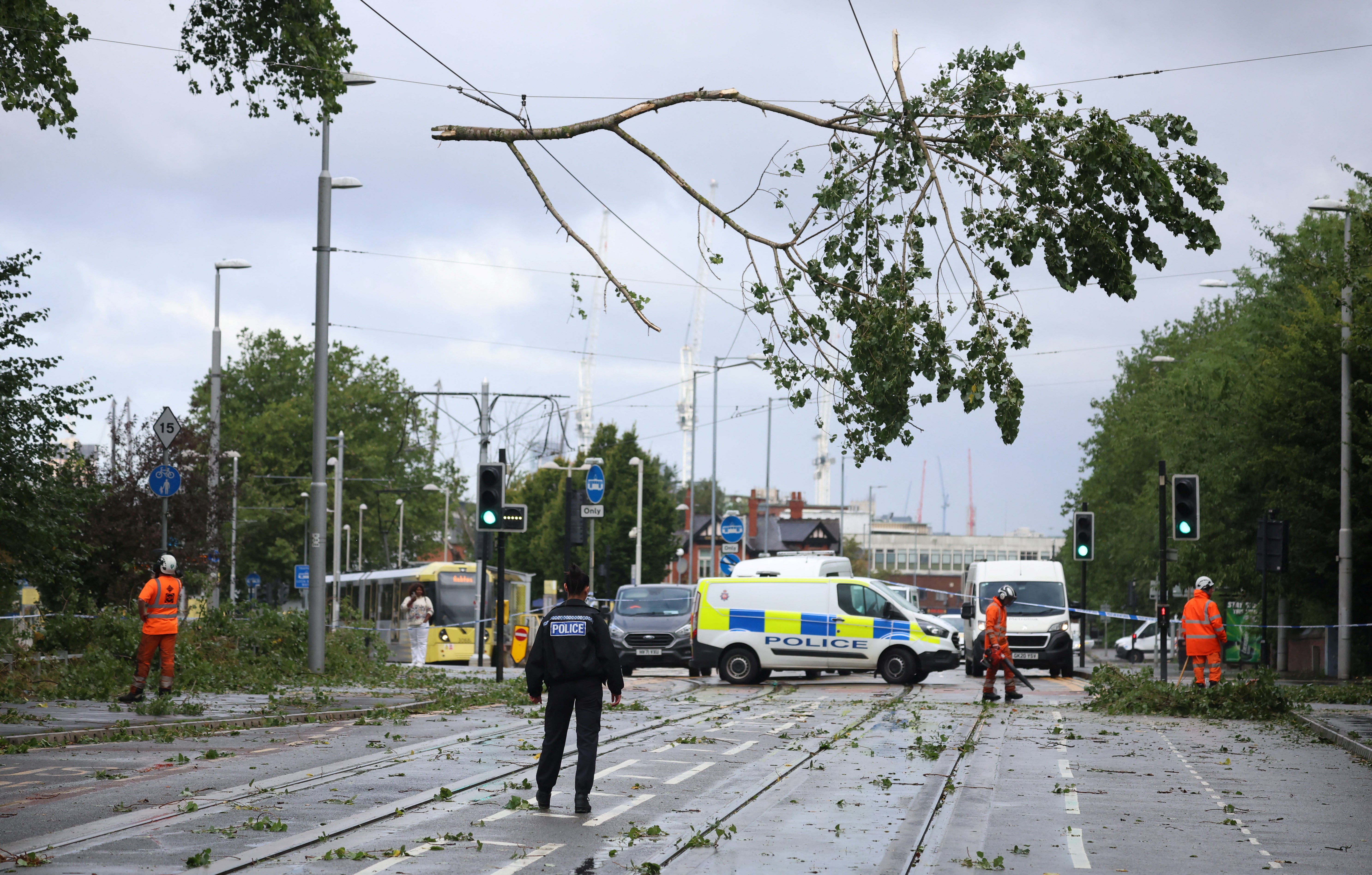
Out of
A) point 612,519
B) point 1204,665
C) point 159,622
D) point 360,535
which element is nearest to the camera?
point 159,622

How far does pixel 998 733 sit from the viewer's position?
663 inches

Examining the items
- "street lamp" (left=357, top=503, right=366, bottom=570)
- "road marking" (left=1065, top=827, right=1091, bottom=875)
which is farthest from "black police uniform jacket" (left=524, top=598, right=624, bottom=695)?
"street lamp" (left=357, top=503, right=366, bottom=570)

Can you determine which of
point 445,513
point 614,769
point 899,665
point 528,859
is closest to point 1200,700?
point 899,665

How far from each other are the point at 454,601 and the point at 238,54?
25.6m

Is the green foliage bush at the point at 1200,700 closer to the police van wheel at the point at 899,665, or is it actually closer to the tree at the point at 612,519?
the police van wheel at the point at 899,665

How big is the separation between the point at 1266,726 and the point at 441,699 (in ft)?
33.8

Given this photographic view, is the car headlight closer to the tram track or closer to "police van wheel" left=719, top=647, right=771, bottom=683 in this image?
"police van wheel" left=719, top=647, right=771, bottom=683

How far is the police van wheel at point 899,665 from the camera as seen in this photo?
26750 millimetres

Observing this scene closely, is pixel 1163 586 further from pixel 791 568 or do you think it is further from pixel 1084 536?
pixel 1084 536

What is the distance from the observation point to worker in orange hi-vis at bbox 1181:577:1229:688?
22.3 meters

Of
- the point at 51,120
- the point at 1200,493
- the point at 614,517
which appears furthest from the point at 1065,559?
the point at 51,120

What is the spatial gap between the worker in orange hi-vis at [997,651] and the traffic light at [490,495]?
295 inches

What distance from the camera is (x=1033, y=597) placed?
31.5 metres

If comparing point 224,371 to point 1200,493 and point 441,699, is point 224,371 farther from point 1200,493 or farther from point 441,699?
point 441,699
